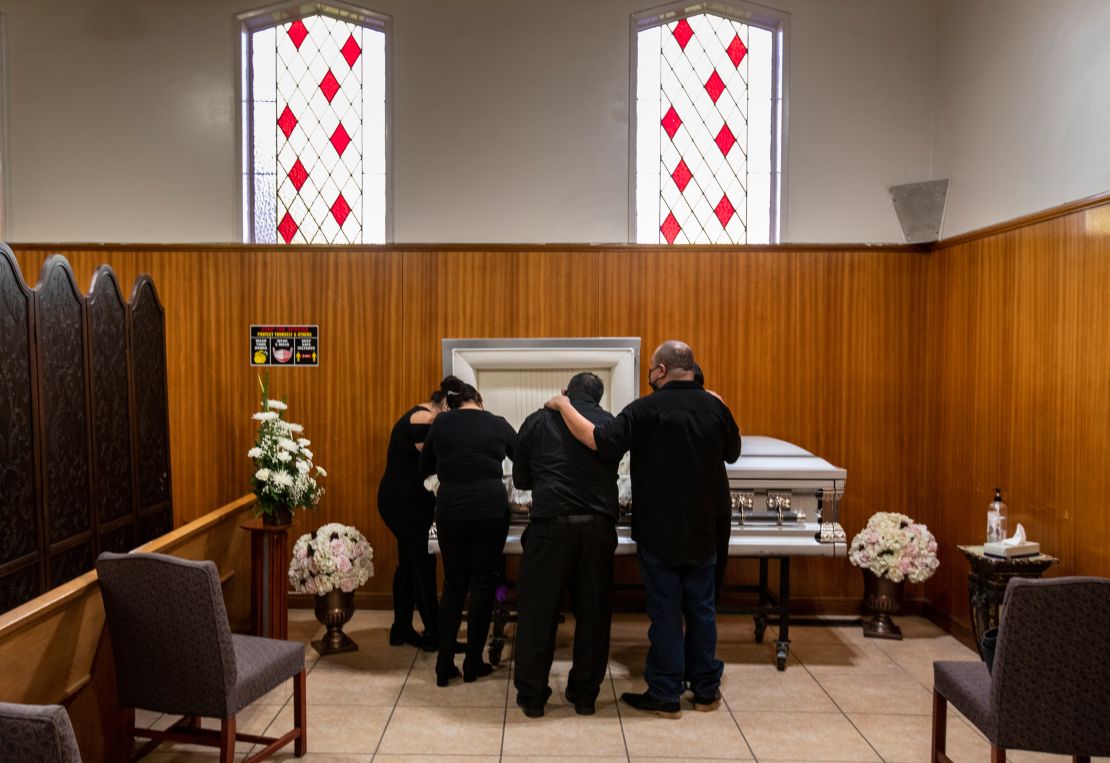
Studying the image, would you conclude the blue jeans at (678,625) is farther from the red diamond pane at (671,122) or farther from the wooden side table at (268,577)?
the red diamond pane at (671,122)

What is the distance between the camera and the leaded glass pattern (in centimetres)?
520

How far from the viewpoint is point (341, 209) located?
5.27 m

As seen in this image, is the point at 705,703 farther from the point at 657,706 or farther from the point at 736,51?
the point at 736,51

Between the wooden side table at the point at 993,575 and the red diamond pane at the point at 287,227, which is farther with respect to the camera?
the red diamond pane at the point at 287,227

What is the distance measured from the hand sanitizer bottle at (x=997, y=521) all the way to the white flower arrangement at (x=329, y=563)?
3.07 m

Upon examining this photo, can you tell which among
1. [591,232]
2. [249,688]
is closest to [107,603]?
[249,688]

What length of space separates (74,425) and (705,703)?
9.58ft

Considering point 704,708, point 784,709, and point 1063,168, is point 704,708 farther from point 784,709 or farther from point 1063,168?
point 1063,168

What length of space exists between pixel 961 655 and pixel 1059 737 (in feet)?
6.43

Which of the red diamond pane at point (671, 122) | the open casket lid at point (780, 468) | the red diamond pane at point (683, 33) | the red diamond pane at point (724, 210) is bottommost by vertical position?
the open casket lid at point (780, 468)

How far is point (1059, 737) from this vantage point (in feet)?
8.11

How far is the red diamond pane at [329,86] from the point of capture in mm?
5258

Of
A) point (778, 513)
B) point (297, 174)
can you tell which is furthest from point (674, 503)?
point (297, 174)

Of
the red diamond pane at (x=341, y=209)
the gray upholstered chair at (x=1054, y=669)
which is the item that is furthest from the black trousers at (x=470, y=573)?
the red diamond pane at (x=341, y=209)
